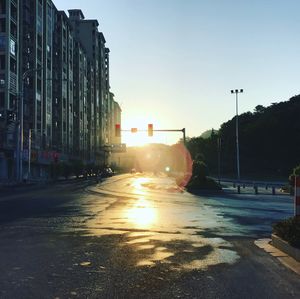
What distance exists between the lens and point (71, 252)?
10.0 meters

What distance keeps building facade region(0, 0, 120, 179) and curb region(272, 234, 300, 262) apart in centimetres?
4439

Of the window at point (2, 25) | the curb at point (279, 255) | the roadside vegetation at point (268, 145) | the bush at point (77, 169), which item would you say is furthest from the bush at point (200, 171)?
the roadside vegetation at point (268, 145)

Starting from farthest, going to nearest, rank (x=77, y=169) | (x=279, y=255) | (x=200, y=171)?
1. (x=77, y=169)
2. (x=200, y=171)
3. (x=279, y=255)

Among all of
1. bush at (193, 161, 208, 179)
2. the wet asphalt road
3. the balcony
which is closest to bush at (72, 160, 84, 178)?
the balcony

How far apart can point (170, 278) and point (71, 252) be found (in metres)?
2.92

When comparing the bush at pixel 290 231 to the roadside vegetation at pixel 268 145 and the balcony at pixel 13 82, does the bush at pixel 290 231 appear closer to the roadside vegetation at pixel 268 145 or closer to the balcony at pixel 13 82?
the balcony at pixel 13 82

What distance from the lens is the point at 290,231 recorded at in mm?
10039

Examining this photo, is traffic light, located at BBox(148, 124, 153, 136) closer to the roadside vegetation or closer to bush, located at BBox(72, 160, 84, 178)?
bush, located at BBox(72, 160, 84, 178)

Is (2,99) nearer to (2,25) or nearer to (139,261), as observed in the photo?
(2,25)

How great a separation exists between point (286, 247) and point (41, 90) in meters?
90.0

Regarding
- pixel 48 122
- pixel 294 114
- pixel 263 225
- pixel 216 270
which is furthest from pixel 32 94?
pixel 216 270

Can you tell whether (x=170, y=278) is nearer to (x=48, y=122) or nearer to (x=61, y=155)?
(x=48, y=122)

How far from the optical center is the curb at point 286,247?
920 centimetres

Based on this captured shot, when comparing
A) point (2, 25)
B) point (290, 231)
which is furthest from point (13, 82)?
point (290, 231)
